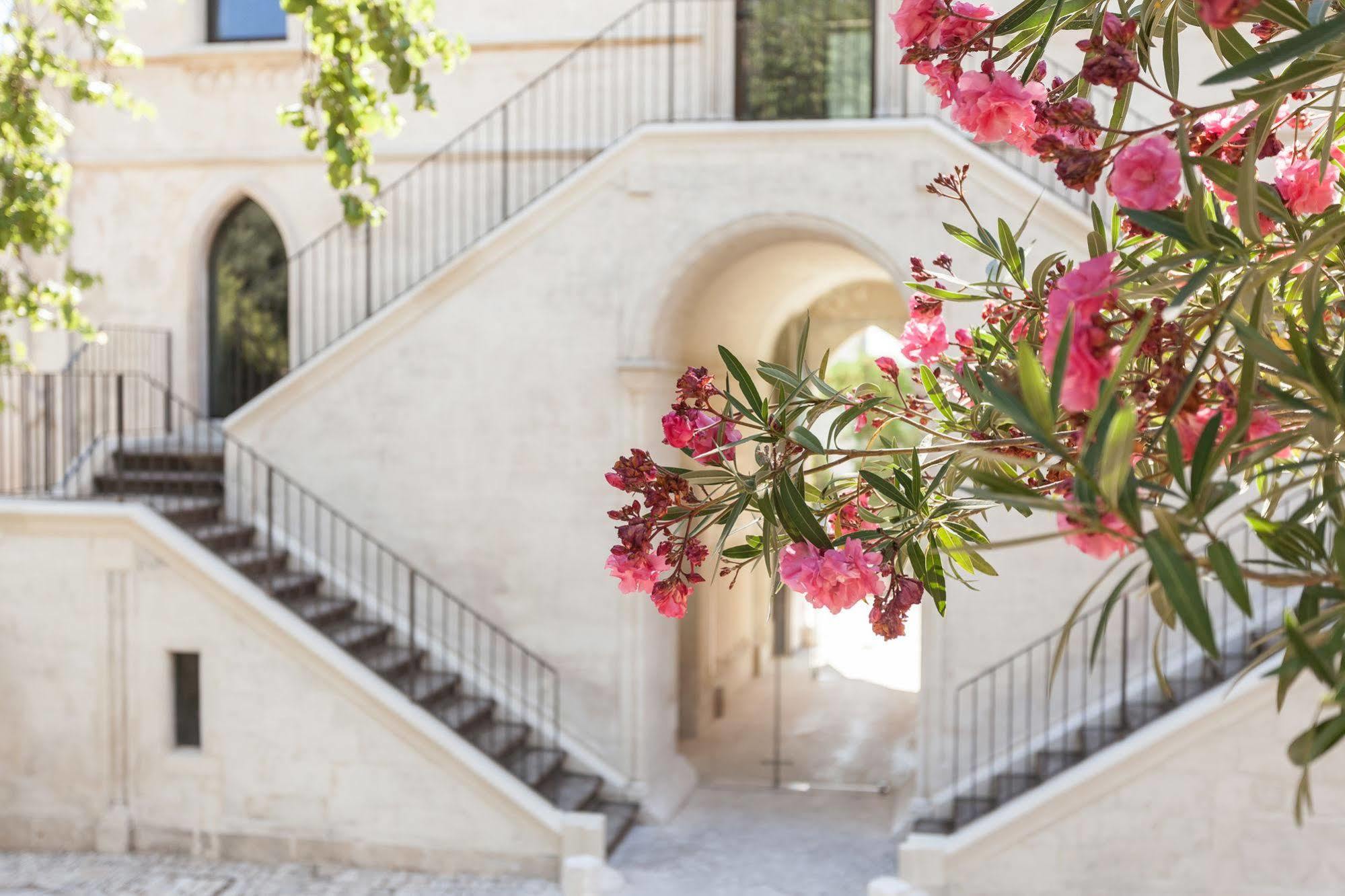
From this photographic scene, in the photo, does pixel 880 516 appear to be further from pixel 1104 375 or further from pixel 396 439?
pixel 396 439

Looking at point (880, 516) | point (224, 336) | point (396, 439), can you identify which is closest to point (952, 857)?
point (396, 439)

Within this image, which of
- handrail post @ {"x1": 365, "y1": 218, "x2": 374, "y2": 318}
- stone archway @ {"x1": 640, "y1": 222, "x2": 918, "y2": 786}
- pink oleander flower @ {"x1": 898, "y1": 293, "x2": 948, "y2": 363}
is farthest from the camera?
handrail post @ {"x1": 365, "y1": 218, "x2": 374, "y2": 318}

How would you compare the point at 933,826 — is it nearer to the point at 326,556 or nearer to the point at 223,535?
the point at 326,556

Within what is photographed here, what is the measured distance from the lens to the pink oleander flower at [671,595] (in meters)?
2.70

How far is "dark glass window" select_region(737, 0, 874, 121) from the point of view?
12.1m

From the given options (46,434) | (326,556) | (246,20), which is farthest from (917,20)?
(246,20)

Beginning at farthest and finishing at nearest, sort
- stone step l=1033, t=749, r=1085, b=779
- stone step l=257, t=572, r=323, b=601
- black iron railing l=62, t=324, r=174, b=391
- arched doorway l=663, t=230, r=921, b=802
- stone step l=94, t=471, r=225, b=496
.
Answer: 1. black iron railing l=62, t=324, r=174, b=391
2. arched doorway l=663, t=230, r=921, b=802
3. stone step l=94, t=471, r=225, b=496
4. stone step l=257, t=572, r=323, b=601
5. stone step l=1033, t=749, r=1085, b=779

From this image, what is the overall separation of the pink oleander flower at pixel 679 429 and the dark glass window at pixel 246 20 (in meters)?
12.7

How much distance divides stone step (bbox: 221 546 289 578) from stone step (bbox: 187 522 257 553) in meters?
0.06

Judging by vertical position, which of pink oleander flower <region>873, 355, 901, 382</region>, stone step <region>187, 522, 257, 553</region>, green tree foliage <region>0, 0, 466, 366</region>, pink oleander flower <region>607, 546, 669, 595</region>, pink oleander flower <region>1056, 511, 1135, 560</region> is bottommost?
stone step <region>187, 522, 257, 553</region>

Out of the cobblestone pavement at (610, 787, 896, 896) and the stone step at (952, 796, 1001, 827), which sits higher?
the stone step at (952, 796, 1001, 827)

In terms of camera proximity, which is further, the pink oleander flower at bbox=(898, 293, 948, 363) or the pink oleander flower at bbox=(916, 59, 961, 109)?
the pink oleander flower at bbox=(898, 293, 948, 363)

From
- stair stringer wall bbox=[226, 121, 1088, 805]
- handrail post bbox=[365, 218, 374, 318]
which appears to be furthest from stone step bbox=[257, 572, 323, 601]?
handrail post bbox=[365, 218, 374, 318]

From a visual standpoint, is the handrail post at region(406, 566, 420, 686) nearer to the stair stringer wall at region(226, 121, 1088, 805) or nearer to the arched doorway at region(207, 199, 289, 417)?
the stair stringer wall at region(226, 121, 1088, 805)
